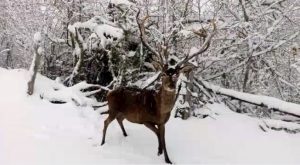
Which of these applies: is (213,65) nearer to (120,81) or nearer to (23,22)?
(120,81)

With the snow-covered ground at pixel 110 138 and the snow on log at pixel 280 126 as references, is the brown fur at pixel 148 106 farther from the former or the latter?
the snow on log at pixel 280 126

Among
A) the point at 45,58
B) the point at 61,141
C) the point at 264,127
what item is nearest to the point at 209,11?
the point at 264,127

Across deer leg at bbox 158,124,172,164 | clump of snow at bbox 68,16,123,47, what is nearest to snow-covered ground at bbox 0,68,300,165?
deer leg at bbox 158,124,172,164

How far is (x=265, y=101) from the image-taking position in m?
10.5

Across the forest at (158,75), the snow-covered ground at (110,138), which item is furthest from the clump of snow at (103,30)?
the snow-covered ground at (110,138)

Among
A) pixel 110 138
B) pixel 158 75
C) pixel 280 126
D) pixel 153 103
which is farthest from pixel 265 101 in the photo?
pixel 110 138

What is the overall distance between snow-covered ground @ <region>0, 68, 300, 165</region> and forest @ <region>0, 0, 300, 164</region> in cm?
3

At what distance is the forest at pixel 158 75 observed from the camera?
28.7 ft

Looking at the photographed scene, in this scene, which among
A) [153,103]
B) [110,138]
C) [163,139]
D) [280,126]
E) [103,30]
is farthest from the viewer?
[103,30]

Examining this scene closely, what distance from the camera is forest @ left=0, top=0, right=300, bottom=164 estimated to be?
8.76 metres

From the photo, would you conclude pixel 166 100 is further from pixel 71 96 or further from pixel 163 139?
pixel 71 96

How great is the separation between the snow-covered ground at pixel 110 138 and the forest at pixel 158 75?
0.10ft

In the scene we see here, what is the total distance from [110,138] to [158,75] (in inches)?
91.0

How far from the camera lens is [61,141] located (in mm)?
8188
